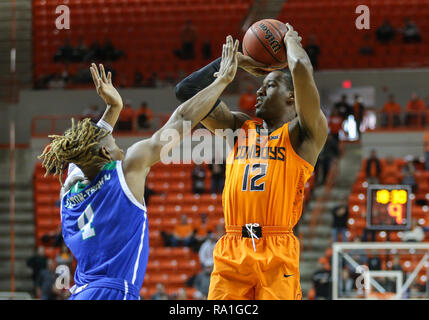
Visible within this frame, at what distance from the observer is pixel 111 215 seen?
4.11 metres

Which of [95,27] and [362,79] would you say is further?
[95,27]

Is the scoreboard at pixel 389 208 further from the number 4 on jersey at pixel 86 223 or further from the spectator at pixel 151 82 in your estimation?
the number 4 on jersey at pixel 86 223

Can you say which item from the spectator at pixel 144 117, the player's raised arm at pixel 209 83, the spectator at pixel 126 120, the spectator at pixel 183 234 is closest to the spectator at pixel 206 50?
the spectator at pixel 144 117

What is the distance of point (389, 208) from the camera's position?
1215 centimetres

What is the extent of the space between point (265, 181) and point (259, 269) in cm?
57

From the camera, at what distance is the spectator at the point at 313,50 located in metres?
18.7

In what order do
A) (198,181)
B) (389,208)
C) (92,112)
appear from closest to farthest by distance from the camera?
(389,208) < (198,181) < (92,112)

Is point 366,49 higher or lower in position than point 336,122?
higher

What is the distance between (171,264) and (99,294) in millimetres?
11079

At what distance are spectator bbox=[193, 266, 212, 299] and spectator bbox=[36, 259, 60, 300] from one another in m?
2.38

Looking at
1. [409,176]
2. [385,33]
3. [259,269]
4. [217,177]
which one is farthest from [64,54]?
[259,269]

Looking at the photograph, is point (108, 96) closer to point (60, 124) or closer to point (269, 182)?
point (269, 182)
